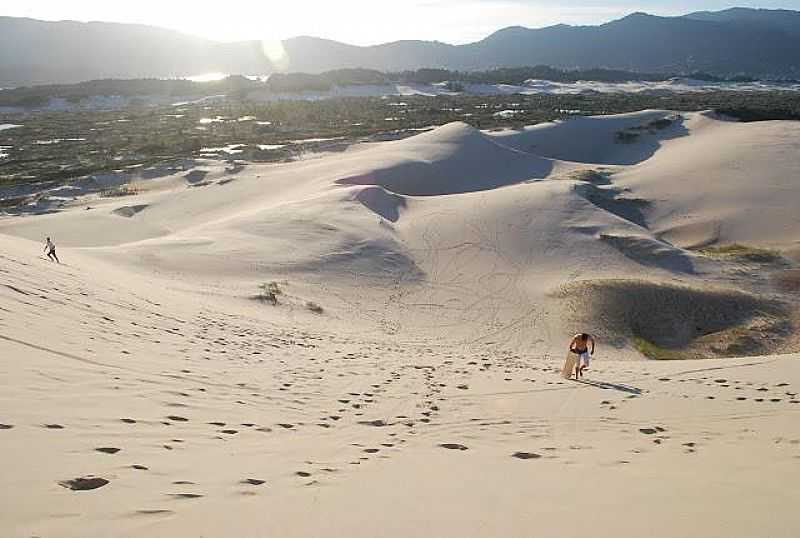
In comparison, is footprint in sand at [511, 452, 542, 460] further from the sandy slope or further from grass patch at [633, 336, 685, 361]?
grass patch at [633, 336, 685, 361]

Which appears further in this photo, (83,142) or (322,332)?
(83,142)

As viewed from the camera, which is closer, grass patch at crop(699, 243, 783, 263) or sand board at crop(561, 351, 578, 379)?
sand board at crop(561, 351, 578, 379)

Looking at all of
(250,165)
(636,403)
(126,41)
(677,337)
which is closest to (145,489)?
(636,403)

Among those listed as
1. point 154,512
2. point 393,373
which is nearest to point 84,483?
point 154,512

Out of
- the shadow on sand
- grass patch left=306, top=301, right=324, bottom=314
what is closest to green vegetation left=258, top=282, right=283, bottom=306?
grass patch left=306, top=301, right=324, bottom=314

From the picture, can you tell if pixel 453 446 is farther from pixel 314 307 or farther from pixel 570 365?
pixel 314 307

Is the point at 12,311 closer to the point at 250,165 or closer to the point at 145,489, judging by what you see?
the point at 145,489
